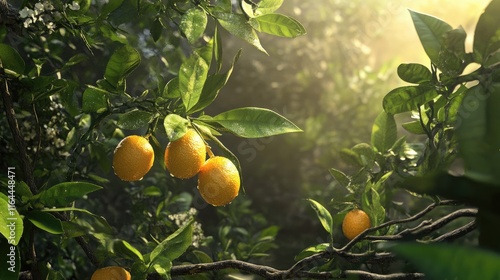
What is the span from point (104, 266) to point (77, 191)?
177 millimetres

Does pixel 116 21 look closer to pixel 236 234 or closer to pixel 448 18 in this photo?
pixel 236 234

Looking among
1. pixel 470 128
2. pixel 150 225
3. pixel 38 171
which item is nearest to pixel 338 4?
pixel 150 225

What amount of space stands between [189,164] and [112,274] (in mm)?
231

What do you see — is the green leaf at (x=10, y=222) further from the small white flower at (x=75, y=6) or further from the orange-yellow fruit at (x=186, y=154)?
the small white flower at (x=75, y=6)

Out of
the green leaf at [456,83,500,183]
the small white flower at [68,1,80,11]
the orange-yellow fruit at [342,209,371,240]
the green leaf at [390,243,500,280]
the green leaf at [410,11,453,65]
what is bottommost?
the orange-yellow fruit at [342,209,371,240]

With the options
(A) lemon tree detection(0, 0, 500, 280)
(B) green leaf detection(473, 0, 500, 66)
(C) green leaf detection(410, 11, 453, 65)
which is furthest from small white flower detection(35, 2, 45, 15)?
(B) green leaf detection(473, 0, 500, 66)

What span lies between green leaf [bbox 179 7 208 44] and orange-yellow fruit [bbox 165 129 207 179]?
15cm

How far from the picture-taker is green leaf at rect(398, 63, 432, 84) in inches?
43.0

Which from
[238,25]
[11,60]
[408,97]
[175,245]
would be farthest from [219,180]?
[11,60]

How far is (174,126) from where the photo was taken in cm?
99

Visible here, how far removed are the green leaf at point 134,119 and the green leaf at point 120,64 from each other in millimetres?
69

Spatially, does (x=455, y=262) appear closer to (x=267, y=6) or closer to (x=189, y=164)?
(x=189, y=164)

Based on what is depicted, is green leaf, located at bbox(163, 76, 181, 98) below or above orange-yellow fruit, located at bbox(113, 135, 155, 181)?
above

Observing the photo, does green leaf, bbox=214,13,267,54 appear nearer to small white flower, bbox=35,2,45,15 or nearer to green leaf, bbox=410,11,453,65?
green leaf, bbox=410,11,453,65
